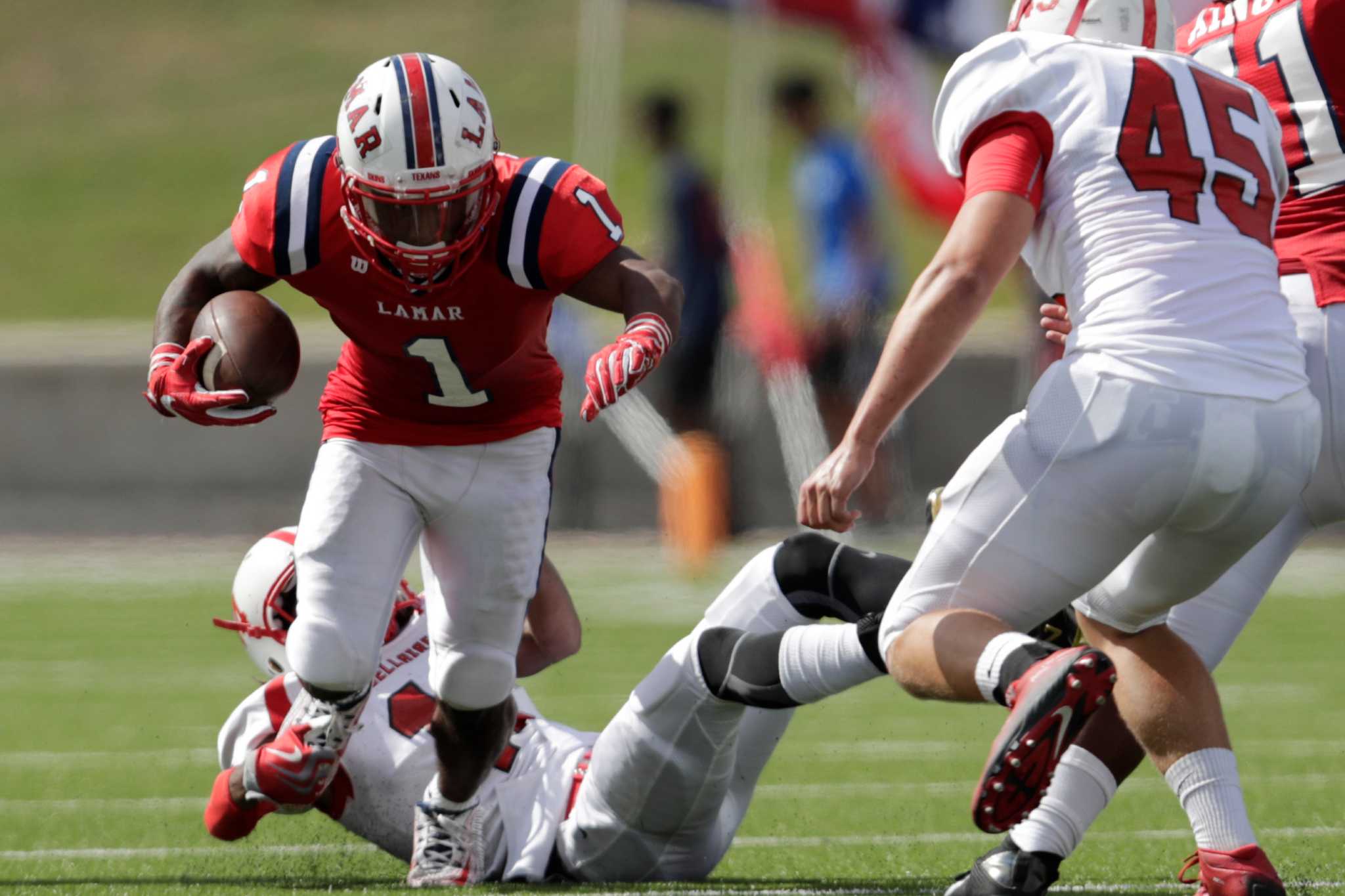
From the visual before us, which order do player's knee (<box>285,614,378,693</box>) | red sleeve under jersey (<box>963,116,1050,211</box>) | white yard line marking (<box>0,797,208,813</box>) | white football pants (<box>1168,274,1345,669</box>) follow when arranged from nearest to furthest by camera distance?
red sleeve under jersey (<box>963,116,1050,211</box>) < white football pants (<box>1168,274,1345,669</box>) < player's knee (<box>285,614,378,693</box>) < white yard line marking (<box>0,797,208,813</box>)

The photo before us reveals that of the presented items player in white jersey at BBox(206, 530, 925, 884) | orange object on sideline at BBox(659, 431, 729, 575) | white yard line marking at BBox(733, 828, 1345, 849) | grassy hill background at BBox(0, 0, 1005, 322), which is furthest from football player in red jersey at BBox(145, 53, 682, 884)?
grassy hill background at BBox(0, 0, 1005, 322)

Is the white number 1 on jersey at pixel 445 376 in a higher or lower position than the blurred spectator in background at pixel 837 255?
higher

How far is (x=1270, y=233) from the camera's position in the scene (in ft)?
10.3

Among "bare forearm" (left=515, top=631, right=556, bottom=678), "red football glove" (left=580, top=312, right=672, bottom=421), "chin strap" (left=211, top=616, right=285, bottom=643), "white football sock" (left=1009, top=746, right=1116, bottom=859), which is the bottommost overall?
"bare forearm" (left=515, top=631, right=556, bottom=678)

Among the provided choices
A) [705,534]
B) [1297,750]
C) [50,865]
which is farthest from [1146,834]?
[705,534]

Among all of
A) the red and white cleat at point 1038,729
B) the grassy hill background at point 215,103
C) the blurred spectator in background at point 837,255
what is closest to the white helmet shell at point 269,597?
the red and white cleat at point 1038,729

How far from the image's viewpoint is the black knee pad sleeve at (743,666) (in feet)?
10.9

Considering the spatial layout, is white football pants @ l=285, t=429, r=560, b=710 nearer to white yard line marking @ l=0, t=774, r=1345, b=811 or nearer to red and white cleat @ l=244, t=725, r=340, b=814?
red and white cleat @ l=244, t=725, r=340, b=814

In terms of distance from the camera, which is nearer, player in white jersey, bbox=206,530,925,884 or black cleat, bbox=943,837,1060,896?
black cleat, bbox=943,837,1060,896

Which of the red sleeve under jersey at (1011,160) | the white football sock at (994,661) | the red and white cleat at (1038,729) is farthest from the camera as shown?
the red sleeve under jersey at (1011,160)

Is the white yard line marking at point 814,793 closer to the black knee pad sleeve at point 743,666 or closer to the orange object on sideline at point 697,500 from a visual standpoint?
the black knee pad sleeve at point 743,666

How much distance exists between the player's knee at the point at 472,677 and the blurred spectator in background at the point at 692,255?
6442 millimetres

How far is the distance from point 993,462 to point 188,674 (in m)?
4.68

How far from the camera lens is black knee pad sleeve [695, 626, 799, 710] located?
10.9 ft
